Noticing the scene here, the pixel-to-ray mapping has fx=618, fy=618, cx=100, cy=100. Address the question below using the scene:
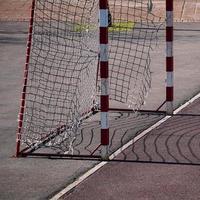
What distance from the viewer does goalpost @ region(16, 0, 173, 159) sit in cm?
805

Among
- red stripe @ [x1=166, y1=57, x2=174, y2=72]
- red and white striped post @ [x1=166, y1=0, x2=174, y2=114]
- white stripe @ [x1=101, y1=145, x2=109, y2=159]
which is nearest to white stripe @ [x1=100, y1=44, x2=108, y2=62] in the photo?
white stripe @ [x1=101, y1=145, x2=109, y2=159]

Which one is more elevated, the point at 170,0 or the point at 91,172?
the point at 170,0

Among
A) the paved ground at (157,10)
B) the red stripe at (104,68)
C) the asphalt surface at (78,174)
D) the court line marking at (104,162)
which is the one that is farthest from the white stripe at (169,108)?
the paved ground at (157,10)

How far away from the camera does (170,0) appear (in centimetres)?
960

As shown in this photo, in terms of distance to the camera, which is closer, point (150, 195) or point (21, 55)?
point (150, 195)

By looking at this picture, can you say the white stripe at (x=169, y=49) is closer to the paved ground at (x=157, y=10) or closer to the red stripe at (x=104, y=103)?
the red stripe at (x=104, y=103)

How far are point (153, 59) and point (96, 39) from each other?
19.5ft

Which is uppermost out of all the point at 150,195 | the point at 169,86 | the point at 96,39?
the point at 96,39

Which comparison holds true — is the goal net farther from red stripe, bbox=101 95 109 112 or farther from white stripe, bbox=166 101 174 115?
red stripe, bbox=101 95 109 112

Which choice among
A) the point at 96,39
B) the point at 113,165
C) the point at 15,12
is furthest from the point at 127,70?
the point at 15,12

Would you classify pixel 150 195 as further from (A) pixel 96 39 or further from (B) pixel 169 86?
(A) pixel 96 39

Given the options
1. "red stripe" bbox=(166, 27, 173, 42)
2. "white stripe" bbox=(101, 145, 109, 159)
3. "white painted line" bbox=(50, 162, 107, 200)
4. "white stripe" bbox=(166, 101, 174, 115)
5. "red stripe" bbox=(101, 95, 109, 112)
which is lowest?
"white painted line" bbox=(50, 162, 107, 200)

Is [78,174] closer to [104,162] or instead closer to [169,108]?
[104,162]

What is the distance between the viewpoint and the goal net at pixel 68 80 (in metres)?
8.94
